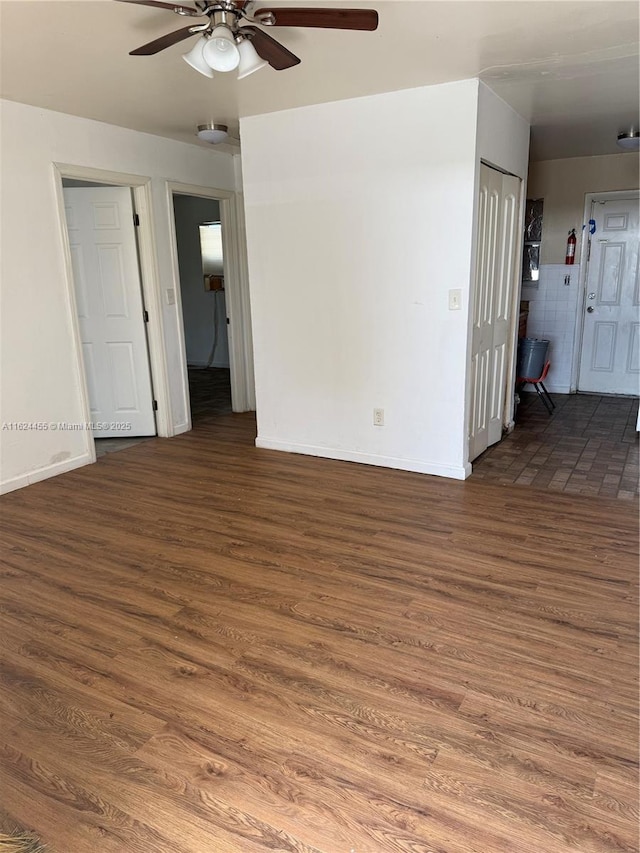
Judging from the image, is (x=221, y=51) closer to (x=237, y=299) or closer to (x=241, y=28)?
(x=241, y=28)

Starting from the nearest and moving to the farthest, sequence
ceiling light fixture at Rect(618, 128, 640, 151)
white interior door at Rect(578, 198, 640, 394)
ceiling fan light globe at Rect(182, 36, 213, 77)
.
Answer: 1. ceiling fan light globe at Rect(182, 36, 213, 77)
2. ceiling light fixture at Rect(618, 128, 640, 151)
3. white interior door at Rect(578, 198, 640, 394)

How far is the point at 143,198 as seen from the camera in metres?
4.78

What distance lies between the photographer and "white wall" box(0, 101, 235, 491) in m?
3.82

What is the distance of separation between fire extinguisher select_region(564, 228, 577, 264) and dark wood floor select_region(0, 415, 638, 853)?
141 inches

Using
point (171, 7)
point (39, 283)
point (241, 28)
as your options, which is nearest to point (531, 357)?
point (241, 28)

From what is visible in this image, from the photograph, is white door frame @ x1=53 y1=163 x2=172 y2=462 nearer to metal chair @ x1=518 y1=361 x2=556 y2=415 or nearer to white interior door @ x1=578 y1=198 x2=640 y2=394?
metal chair @ x1=518 y1=361 x2=556 y2=415

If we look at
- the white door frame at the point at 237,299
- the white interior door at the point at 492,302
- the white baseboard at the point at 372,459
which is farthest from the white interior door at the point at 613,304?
the white door frame at the point at 237,299

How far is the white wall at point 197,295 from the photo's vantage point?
27.0 ft

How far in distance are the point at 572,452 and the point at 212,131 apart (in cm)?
361

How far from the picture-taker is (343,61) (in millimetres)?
3086

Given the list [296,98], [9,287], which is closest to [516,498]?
[296,98]

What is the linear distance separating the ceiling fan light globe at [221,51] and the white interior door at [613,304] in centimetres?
493

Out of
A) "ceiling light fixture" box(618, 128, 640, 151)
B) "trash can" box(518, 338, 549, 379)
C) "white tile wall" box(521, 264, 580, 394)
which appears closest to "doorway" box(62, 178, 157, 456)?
"trash can" box(518, 338, 549, 379)

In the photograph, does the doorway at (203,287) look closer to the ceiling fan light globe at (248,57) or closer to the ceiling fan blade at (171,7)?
the ceiling fan light globe at (248,57)
